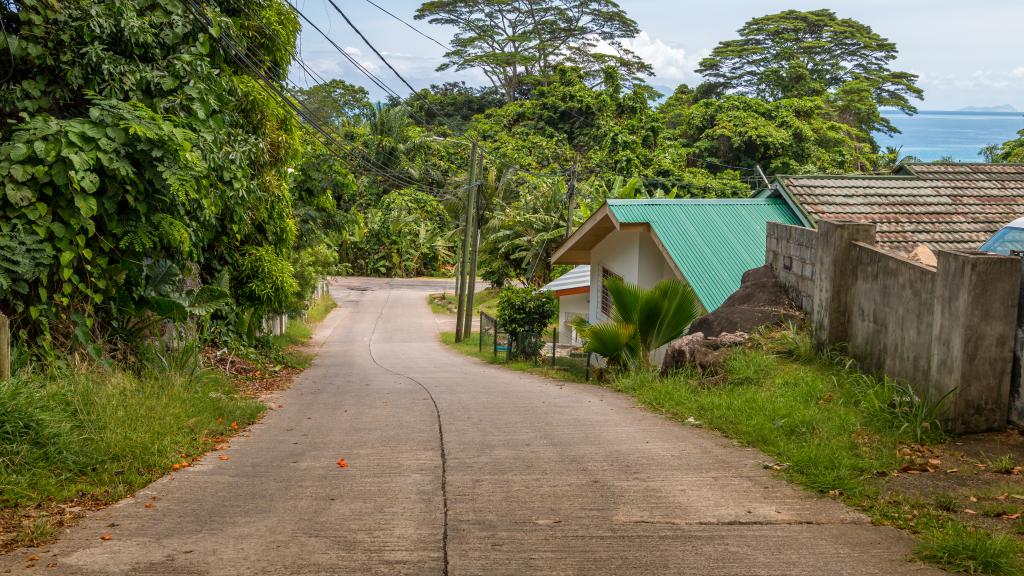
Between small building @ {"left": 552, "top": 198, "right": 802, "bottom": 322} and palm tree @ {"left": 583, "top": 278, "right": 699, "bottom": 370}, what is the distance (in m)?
1.77

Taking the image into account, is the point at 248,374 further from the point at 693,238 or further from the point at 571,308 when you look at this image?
the point at 571,308

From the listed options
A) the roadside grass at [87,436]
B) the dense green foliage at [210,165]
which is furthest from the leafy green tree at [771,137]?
the roadside grass at [87,436]

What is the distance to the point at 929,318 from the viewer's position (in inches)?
274

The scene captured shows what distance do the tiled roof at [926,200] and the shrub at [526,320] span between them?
8100mm

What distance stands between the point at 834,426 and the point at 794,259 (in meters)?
4.04

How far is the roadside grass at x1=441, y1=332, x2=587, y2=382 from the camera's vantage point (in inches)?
674

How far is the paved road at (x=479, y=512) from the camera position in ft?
14.3

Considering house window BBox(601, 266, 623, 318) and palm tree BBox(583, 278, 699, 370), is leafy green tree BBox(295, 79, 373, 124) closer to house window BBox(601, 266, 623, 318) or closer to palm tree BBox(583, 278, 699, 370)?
house window BBox(601, 266, 623, 318)

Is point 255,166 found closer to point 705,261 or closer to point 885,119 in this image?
point 705,261

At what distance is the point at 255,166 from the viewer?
13711mm

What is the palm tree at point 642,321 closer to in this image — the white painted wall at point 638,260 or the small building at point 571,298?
the white painted wall at point 638,260

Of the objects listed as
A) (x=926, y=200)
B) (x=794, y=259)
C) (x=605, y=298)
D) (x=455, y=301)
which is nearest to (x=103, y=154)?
(x=794, y=259)

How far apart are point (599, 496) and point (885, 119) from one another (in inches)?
2126

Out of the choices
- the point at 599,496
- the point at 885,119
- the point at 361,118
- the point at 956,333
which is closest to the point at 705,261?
the point at 956,333
